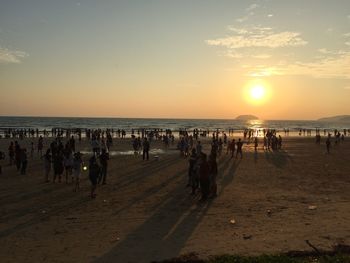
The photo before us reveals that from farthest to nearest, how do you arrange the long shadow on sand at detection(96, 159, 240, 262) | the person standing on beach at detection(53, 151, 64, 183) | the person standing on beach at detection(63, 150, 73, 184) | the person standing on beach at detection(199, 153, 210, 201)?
the person standing on beach at detection(63, 150, 73, 184)
the person standing on beach at detection(53, 151, 64, 183)
the person standing on beach at detection(199, 153, 210, 201)
the long shadow on sand at detection(96, 159, 240, 262)

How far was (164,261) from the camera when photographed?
8695mm

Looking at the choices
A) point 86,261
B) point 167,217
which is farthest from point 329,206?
point 86,261

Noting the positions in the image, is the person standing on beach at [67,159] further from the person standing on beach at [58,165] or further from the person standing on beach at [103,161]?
the person standing on beach at [103,161]

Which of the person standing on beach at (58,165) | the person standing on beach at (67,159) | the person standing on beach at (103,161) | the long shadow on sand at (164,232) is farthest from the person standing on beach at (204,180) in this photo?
the person standing on beach at (58,165)

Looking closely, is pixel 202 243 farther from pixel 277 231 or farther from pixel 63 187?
pixel 63 187

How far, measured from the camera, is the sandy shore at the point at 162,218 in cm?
970

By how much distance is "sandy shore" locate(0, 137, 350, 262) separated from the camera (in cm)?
970

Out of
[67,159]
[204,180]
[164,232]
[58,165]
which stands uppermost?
[67,159]

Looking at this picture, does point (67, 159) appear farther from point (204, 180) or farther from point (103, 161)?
point (204, 180)

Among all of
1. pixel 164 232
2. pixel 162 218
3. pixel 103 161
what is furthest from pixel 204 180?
pixel 103 161

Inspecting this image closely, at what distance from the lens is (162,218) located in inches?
501

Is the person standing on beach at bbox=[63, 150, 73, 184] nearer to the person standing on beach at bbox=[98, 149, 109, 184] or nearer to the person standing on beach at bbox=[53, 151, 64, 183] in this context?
the person standing on beach at bbox=[53, 151, 64, 183]

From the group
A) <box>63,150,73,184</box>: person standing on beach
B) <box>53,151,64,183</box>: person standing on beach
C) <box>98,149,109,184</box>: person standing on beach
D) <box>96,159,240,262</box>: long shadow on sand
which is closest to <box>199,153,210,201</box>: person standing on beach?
<box>96,159,240,262</box>: long shadow on sand

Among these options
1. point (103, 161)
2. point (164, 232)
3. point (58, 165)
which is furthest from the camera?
point (58, 165)
